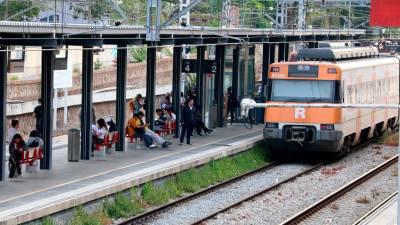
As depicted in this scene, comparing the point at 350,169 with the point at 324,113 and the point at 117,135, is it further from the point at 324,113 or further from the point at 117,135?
the point at 117,135

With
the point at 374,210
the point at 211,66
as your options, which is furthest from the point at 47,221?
the point at 211,66

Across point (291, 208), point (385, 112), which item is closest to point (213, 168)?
point (291, 208)

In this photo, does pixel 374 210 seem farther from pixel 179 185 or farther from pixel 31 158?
pixel 31 158

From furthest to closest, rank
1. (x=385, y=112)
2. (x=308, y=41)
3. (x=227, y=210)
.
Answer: (x=308, y=41), (x=385, y=112), (x=227, y=210)

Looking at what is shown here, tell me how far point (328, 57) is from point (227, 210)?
30.5 ft

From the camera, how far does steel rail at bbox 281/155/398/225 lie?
19.2m

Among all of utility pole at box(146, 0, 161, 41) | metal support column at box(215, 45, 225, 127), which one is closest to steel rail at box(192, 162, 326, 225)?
utility pole at box(146, 0, 161, 41)

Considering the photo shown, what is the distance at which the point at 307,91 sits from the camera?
1067 inches

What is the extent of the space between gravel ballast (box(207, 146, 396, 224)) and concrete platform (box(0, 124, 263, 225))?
2014mm

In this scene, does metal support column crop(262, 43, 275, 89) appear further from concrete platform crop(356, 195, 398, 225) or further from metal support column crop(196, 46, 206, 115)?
concrete platform crop(356, 195, 398, 225)

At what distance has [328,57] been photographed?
92.6 feet

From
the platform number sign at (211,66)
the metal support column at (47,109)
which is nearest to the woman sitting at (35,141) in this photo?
the metal support column at (47,109)

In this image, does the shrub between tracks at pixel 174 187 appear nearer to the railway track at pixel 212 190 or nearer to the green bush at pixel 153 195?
the green bush at pixel 153 195

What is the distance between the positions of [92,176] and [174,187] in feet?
6.37
